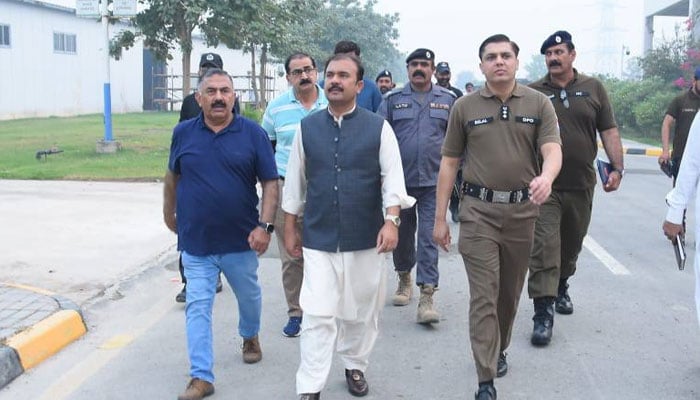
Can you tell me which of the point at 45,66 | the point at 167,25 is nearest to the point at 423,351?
the point at 167,25

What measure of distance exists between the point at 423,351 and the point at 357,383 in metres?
0.88

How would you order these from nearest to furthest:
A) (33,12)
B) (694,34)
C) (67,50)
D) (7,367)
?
1. (7,367)
2. (694,34)
3. (33,12)
4. (67,50)

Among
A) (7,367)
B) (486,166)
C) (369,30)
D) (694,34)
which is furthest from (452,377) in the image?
(369,30)

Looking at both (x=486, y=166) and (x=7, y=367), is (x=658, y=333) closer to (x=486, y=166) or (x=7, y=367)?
(x=486, y=166)

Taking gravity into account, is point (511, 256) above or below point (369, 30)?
below

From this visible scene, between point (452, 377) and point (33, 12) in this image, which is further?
point (33, 12)

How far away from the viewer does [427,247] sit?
5.78m

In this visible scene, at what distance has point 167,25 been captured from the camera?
17469mm

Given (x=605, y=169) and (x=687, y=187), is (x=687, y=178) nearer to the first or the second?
(x=687, y=187)

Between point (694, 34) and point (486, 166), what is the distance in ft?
100

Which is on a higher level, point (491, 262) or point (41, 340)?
point (491, 262)

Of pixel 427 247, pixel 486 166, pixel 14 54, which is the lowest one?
pixel 427 247

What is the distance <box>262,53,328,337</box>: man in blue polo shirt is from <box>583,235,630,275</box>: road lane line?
11.2 ft

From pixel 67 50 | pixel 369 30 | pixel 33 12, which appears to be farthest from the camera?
pixel 369 30
